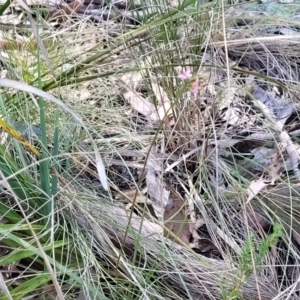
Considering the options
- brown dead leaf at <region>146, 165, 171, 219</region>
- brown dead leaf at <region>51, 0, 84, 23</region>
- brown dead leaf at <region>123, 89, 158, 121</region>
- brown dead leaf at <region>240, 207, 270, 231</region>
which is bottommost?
brown dead leaf at <region>240, 207, 270, 231</region>

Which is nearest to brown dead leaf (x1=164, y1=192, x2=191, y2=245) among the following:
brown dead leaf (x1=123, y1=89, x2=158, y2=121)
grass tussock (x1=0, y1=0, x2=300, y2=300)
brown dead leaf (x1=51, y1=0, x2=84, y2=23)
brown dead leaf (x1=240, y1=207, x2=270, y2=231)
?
grass tussock (x1=0, y1=0, x2=300, y2=300)

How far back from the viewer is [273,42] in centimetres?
157

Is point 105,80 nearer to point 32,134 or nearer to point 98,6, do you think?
point 32,134

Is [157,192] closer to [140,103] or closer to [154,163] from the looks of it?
[154,163]

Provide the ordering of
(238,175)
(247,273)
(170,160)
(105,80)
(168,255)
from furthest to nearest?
(105,80) → (170,160) → (238,175) → (168,255) → (247,273)

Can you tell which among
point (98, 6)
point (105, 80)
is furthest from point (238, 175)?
point (98, 6)

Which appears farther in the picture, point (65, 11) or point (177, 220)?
point (65, 11)

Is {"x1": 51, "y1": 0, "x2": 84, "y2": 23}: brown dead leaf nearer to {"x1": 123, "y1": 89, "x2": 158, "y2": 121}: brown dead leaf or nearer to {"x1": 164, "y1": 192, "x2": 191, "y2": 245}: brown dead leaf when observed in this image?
{"x1": 123, "y1": 89, "x2": 158, "y2": 121}: brown dead leaf

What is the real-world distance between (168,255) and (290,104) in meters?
0.62

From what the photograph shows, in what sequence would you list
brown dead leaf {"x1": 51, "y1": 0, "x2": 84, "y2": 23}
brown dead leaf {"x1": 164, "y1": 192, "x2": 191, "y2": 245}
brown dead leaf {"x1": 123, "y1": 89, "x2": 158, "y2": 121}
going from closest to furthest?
1. brown dead leaf {"x1": 164, "y1": 192, "x2": 191, "y2": 245}
2. brown dead leaf {"x1": 123, "y1": 89, "x2": 158, "y2": 121}
3. brown dead leaf {"x1": 51, "y1": 0, "x2": 84, "y2": 23}

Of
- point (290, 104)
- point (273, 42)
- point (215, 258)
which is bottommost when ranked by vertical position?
point (215, 258)

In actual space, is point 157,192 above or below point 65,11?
below

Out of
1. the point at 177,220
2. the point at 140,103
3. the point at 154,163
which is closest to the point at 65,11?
the point at 140,103

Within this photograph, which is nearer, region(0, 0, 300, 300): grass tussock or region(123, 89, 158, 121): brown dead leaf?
region(0, 0, 300, 300): grass tussock
